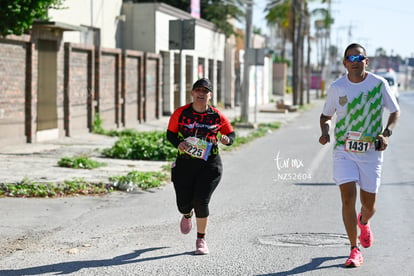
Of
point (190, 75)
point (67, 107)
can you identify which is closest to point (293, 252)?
point (67, 107)

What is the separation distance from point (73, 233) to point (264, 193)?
158 inches

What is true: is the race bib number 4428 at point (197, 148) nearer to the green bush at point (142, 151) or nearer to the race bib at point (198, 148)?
the race bib at point (198, 148)

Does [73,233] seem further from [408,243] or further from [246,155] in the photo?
[246,155]

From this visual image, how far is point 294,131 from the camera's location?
A: 27484mm

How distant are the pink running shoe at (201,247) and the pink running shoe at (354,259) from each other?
4.40 ft

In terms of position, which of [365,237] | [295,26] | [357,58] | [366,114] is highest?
[295,26]

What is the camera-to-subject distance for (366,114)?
715 centimetres

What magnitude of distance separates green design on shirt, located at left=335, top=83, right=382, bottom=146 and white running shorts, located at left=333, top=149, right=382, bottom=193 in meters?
0.17

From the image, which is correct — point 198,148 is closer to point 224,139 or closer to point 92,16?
point 224,139

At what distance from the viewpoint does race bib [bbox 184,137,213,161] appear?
24.8 ft

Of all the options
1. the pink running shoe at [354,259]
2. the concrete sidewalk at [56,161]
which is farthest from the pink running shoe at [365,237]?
the concrete sidewalk at [56,161]

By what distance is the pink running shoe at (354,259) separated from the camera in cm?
699

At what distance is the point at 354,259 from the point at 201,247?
4.74 feet

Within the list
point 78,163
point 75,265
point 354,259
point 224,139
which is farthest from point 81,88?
point 354,259
